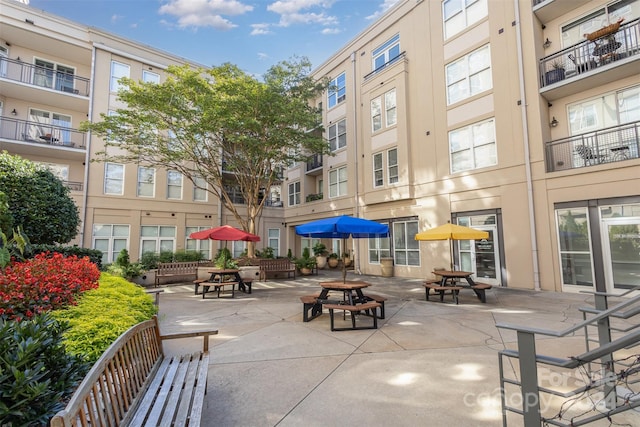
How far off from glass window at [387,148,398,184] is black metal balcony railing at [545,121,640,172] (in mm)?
6510

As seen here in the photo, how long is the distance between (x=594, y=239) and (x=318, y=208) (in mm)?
14548

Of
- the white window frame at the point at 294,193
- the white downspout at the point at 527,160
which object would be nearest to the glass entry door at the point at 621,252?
the white downspout at the point at 527,160

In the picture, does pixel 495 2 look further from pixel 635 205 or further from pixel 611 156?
pixel 635 205

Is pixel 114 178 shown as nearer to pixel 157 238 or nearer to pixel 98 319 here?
pixel 157 238

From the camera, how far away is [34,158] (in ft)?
56.1

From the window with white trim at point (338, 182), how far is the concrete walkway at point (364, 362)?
37.5 feet

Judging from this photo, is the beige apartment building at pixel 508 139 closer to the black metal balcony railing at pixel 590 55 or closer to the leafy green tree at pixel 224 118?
the black metal balcony railing at pixel 590 55

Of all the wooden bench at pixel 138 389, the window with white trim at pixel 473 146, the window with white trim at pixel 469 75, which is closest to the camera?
the wooden bench at pixel 138 389

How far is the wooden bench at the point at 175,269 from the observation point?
13.4 m

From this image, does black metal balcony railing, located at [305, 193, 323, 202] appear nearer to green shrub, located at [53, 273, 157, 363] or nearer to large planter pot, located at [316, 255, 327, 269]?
large planter pot, located at [316, 255, 327, 269]

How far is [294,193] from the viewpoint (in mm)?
24250

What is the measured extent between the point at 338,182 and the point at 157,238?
40.0 ft

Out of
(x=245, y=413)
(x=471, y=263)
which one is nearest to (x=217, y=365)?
(x=245, y=413)

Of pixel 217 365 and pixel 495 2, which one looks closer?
pixel 217 365
